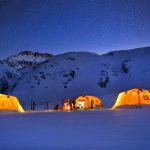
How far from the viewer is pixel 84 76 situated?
10825cm

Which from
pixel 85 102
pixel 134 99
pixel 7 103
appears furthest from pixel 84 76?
pixel 7 103

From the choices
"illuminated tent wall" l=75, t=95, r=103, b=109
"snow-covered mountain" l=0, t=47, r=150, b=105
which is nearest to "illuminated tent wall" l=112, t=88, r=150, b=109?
"illuminated tent wall" l=75, t=95, r=103, b=109

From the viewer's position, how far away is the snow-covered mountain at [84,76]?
98.8 metres

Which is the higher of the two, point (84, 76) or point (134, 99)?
point (84, 76)

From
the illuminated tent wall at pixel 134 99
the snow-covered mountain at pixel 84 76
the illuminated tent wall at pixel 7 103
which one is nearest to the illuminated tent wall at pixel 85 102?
the illuminated tent wall at pixel 134 99

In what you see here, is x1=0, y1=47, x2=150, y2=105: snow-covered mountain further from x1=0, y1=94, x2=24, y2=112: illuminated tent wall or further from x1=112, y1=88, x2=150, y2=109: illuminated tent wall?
x1=0, y1=94, x2=24, y2=112: illuminated tent wall

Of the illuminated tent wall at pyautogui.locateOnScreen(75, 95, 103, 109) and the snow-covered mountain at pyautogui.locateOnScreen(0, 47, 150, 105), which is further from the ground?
the snow-covered mountain at pyautogui.locateOnScreen(0, 47, 150, 105)

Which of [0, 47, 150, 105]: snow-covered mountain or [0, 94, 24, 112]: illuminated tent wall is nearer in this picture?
[0, 94, 24, 112]: illuminated tent wall

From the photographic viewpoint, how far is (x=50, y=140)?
5457 millimetres

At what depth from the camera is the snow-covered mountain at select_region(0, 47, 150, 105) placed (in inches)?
3888

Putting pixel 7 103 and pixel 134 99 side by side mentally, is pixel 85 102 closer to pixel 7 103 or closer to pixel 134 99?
pixel 134 99

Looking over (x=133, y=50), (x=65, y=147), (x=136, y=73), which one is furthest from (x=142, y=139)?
(x=133, y=50)

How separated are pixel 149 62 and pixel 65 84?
29.6m

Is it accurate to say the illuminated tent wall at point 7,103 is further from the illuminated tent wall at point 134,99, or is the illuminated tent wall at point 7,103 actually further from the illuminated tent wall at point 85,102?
the illuminated tent wall at point 85,102
